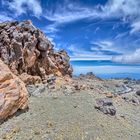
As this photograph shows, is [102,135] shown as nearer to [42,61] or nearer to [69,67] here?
[42,61]

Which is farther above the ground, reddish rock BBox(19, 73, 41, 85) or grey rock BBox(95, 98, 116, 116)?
reddish rock BBox(19, 73, 41, 85)

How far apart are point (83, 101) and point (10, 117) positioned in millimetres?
9232

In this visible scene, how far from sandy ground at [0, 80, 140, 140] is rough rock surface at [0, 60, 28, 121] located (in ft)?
2.34

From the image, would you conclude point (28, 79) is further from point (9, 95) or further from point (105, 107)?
point (9, 95)

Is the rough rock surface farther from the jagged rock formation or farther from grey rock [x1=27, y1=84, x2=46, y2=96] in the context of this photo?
the jagged rock formation

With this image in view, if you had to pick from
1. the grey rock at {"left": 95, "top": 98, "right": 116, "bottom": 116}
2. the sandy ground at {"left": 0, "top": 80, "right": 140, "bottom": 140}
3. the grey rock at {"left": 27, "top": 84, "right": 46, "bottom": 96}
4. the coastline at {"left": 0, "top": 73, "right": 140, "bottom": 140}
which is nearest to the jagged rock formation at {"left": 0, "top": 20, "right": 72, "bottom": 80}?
the grey rock at {"left": 27, "top": 84, "right": 46, "bottom": 96}

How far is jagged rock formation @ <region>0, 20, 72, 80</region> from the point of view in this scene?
110ft

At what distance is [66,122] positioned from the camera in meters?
22.9

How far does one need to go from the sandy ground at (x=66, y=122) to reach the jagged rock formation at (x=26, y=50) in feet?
18.4

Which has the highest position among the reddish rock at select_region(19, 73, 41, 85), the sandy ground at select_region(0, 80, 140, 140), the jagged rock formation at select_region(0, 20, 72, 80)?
the jagged rock formation at select_region(0, 20, 72, 80)

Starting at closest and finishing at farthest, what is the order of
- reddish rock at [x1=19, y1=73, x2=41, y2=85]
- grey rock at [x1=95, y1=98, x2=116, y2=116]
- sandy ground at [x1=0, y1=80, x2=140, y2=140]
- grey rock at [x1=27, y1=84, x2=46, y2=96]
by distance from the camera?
sandy ground at [x1=0, y1=80, x2=140, y2=140] < grey rock at [x1=95, y1=98, x2=116, y2=116] < grey rock at [x1=27, y1=84, x2=46, y2=96] < reddish rock at [x1=19, y1=73, x2=41, y2=85]

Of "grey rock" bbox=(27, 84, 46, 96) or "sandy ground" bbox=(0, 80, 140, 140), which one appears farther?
"grey rock" bbox=(27, 84, 46, 96)

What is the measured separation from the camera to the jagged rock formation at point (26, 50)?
110 ft

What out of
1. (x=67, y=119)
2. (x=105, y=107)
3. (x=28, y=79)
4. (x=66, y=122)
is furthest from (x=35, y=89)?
(x=66, y=122)
